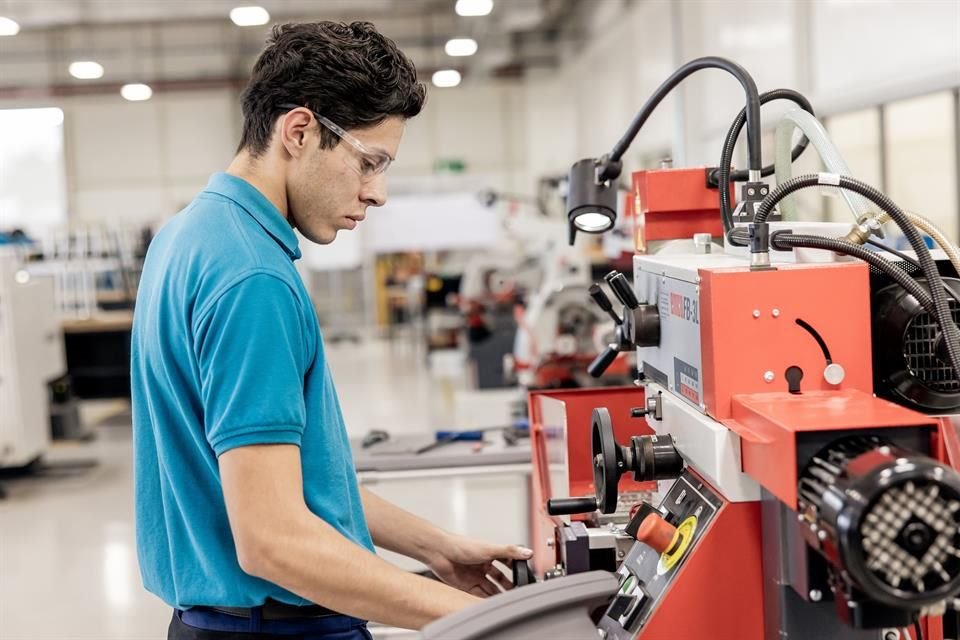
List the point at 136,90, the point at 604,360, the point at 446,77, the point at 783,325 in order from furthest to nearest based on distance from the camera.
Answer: the point at 446,77, the point at 136,90, the point at 604,360, the point at 783,325

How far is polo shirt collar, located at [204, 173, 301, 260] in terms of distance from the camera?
1.14m

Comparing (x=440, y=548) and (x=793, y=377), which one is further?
(x=440, y=548)

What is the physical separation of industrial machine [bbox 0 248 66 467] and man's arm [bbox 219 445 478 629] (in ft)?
14.4

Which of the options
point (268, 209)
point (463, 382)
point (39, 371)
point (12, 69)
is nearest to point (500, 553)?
point (268, 209)

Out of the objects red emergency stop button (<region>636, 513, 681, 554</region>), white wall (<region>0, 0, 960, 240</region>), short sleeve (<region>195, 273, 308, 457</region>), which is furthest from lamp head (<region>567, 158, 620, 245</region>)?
white wall (<region>0, 0, 960, 240</region>)

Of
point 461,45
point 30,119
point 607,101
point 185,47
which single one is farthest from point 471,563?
point 30,119

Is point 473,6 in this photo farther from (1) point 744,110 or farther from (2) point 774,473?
(2) point 774,473

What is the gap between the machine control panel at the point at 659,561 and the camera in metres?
1.12

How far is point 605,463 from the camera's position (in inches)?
50.0

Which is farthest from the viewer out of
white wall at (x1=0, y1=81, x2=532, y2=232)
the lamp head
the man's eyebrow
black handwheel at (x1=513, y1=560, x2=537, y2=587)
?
white wall at (x1=0, y1=81, x2=532, y2=232)

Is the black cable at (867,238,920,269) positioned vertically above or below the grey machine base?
above

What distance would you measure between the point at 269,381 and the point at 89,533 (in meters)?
3.85

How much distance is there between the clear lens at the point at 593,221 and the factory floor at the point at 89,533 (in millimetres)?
1343

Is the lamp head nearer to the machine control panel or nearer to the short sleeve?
the machine control panel
